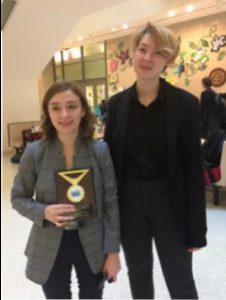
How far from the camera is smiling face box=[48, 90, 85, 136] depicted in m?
1.41

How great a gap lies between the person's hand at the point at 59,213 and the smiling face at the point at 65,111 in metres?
0.31

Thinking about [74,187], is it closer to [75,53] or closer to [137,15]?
[137,15]

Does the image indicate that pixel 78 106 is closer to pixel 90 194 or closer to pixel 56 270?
pixel 90 194

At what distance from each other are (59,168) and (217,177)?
2985 mm

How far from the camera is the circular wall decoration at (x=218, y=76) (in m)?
8.64

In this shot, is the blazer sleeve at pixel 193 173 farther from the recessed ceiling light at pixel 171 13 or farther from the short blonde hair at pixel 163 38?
the recessed ceiling light at pixel 171 13

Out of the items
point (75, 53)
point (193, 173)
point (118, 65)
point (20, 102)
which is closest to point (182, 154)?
point (193, 173)

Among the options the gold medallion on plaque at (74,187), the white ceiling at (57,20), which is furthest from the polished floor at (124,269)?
the white ceiling at (57,20)

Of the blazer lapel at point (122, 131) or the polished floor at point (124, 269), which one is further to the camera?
the polished floor at point (124, 269)

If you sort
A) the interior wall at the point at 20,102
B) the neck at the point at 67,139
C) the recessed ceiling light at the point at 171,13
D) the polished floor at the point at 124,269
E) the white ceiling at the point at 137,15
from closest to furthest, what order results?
the neck at the point at 67,139 < the polished floor at the point at 124,269 < the white ceiling at the point at 137,15 < the recessed ceiling light at the point at 171,13 < the interior wall at the point at 20,102

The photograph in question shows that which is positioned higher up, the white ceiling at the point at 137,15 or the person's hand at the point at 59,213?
the white ceiling at the point at 137,15

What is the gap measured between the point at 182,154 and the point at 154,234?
0.39 m

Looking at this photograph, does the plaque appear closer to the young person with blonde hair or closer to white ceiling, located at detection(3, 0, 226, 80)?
the young person with blonde hair

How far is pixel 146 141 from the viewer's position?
147cm
